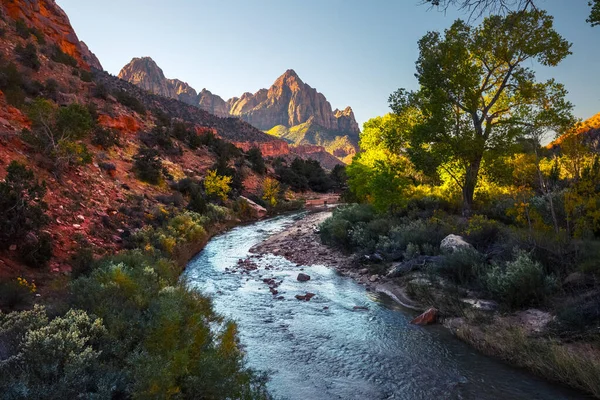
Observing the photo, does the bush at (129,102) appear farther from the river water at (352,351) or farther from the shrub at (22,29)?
the river water at (352,351)

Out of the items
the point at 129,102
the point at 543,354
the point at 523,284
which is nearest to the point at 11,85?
the point at 129,102

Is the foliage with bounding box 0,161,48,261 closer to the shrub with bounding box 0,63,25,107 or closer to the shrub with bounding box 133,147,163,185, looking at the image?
the shrub with bounding box 0,63,25,107

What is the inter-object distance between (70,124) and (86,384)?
16778mm

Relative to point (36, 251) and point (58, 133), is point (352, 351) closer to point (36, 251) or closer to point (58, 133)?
point (36, 251)

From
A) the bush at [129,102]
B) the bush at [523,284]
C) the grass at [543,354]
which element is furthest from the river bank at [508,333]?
the bush at [129,102]

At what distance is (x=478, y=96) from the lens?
51.6 ft

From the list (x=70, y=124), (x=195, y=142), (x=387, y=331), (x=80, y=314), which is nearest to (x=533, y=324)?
(x=387, y=331)

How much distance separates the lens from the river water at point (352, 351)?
19.7 feet

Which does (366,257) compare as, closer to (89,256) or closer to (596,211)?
(596,211)

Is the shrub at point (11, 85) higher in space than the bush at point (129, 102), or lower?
lower

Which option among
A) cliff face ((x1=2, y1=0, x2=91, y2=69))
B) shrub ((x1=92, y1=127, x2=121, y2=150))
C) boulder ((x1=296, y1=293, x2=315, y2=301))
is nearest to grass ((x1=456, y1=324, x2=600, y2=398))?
boulder ((x1=296, y1=293, x2=315, y2=301))

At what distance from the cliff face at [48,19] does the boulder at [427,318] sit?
41.5 m

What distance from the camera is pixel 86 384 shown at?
4.24 metres

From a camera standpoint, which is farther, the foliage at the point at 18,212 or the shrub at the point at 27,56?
the shrub at the point at 27,56
